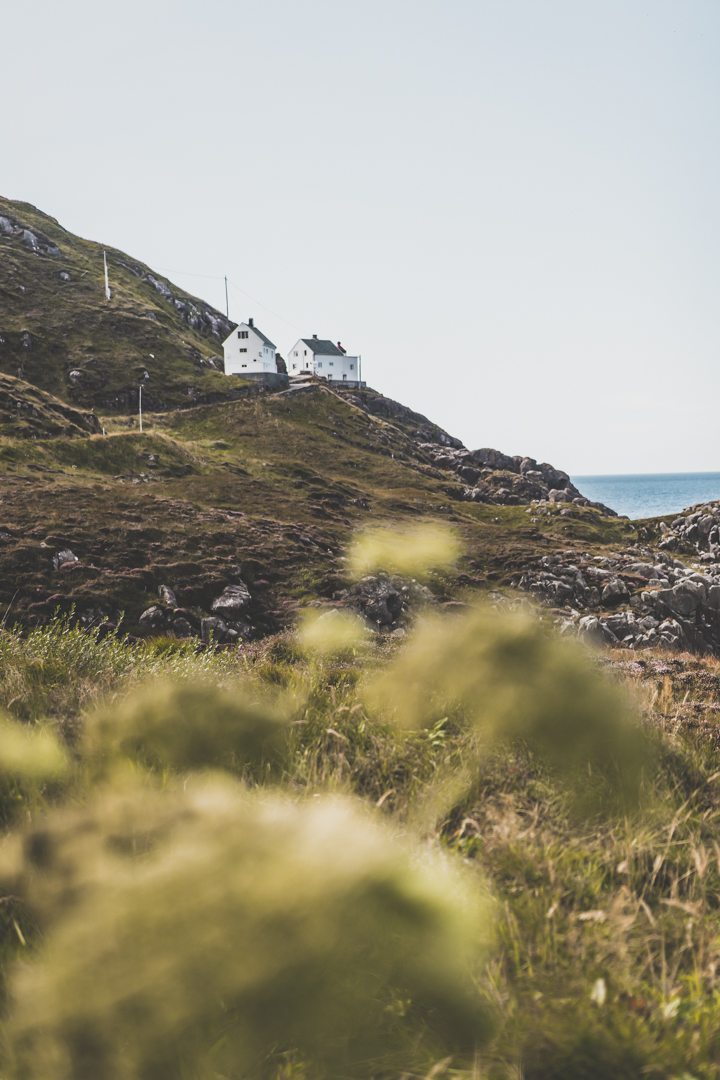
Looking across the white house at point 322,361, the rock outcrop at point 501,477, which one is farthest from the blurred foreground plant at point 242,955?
the white house at point 322,361

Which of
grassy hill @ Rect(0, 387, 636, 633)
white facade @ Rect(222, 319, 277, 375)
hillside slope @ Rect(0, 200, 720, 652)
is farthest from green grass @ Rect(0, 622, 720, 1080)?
white facade @ Rect(222, 319, 277, 375)

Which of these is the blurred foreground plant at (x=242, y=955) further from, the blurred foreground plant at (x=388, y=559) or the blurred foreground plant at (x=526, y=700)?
the blurred foreground plant at (x=388, y=559)

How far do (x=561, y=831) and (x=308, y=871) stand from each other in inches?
61.1

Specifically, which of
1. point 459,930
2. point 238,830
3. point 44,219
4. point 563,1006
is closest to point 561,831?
point 459,930

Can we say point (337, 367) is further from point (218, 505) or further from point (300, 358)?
point (218, 505)

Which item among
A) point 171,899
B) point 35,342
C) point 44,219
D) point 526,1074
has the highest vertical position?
point 44,219

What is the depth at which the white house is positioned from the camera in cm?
14388

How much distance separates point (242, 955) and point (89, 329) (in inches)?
4276

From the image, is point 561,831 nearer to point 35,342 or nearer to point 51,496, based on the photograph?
point 51,496

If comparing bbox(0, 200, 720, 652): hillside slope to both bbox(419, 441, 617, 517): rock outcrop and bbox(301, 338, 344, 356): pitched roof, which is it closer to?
bbox(419, 441, 617, 517): rock outcrop

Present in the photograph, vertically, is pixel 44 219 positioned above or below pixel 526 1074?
above

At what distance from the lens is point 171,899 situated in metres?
2.27

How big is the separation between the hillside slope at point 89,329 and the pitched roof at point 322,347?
2325 cm

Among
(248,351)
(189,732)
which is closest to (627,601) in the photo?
(189,732)
